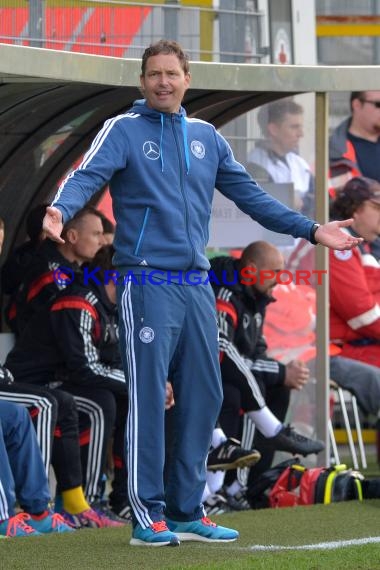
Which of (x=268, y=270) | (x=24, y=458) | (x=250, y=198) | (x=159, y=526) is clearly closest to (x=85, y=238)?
(x=268, y=270)

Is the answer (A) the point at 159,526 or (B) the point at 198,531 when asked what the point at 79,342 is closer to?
(B) the point at 198,531

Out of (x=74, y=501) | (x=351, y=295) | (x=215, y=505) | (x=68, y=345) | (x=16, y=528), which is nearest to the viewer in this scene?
(x=16, y=528)

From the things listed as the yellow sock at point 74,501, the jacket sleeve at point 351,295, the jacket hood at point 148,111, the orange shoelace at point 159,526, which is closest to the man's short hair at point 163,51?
the jacket hood at point 148,111

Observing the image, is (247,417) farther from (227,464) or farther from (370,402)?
(370,402)

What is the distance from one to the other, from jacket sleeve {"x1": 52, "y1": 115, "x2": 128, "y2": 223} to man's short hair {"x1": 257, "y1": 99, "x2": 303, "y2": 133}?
319 centimetres

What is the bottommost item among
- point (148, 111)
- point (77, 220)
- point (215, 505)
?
point (215, 505)

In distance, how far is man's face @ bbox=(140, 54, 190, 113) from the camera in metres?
5.98

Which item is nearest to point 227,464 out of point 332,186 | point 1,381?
point 1,381

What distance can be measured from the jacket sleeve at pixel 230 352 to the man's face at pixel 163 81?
283 cm

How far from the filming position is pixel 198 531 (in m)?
6.11

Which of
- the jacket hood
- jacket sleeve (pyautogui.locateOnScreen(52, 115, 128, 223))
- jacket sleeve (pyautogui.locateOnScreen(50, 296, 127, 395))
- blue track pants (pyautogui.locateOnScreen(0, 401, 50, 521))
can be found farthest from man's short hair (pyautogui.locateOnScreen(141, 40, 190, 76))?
jacket sleeve (pyautogui.locateOnScreen(50, 296, 127, 395))

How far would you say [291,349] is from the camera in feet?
Result: 31.5

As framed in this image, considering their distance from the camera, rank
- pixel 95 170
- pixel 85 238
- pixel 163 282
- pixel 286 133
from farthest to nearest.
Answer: pixel 286 133
pixel 85 238
pixel 163 282
pixel 95 170

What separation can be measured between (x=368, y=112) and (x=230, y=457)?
5155 millimetres
